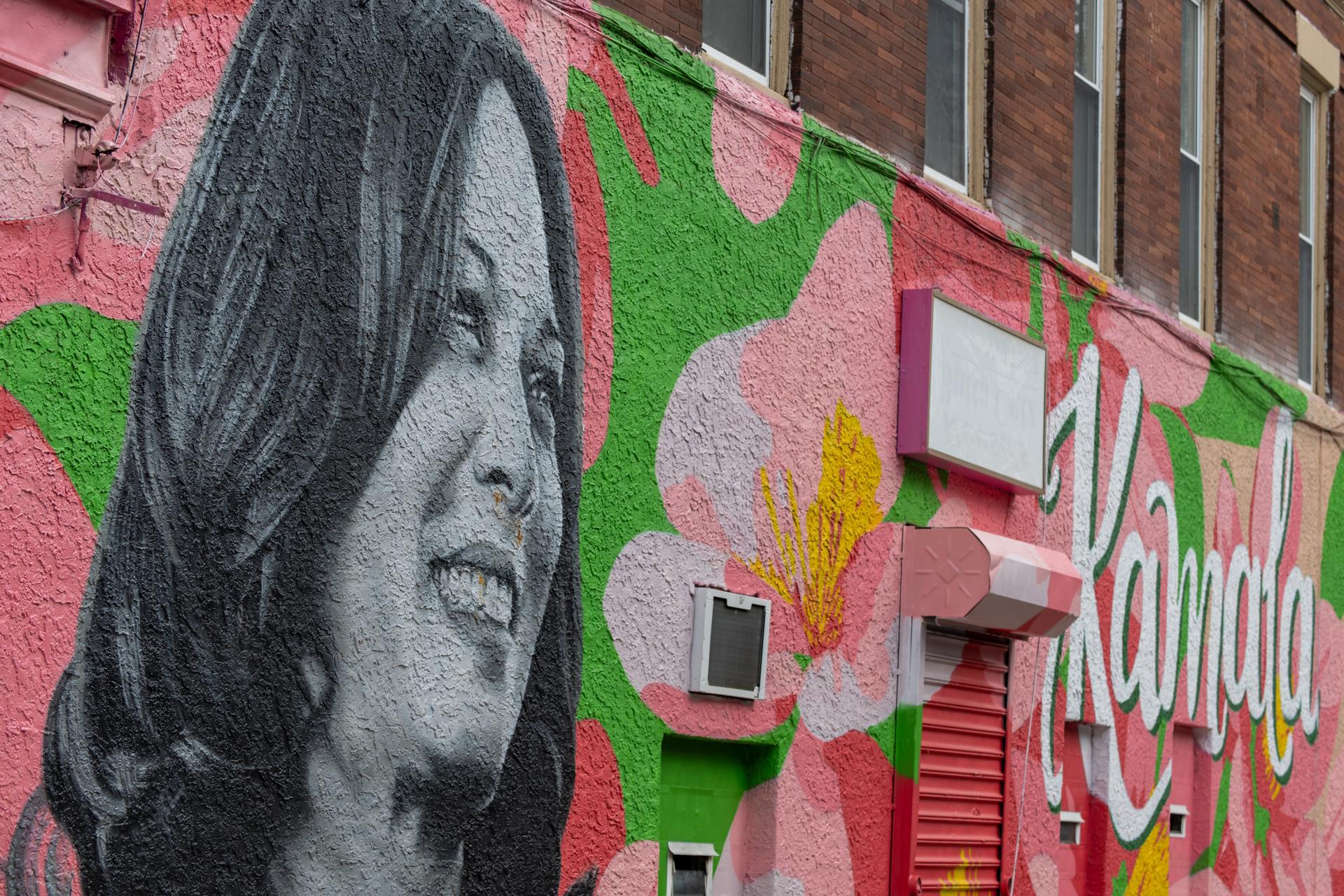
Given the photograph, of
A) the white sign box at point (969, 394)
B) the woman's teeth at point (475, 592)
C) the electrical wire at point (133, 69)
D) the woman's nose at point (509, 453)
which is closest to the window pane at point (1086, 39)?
the white sign box at point (969, 394)

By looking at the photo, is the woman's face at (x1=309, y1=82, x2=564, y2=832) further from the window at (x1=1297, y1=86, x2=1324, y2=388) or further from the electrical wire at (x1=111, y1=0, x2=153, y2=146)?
the window at (x1=1297, y1=86, x2=1324, y2=388)

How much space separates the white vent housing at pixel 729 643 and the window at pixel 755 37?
2.62m

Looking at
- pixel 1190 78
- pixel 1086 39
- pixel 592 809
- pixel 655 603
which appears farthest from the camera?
pixel 1190 78

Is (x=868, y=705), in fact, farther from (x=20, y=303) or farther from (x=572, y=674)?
(x=20, y=303)

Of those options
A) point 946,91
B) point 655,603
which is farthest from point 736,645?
point 946,91

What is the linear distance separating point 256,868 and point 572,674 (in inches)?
65.5

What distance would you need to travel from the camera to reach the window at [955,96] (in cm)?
1006

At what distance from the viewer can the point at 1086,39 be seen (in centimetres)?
1184

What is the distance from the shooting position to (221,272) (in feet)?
18.7

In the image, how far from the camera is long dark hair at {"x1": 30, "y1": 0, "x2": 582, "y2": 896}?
5.36 m

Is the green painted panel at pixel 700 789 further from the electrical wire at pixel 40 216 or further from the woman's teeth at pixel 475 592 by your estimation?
the electrical wire at pixel 40 216

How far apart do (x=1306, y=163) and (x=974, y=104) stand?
630cm

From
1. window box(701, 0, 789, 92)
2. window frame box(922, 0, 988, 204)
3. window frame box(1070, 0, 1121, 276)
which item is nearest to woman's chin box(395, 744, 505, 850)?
window box(701, 0, 789, 92)

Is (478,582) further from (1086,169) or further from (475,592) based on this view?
(1086,169)
